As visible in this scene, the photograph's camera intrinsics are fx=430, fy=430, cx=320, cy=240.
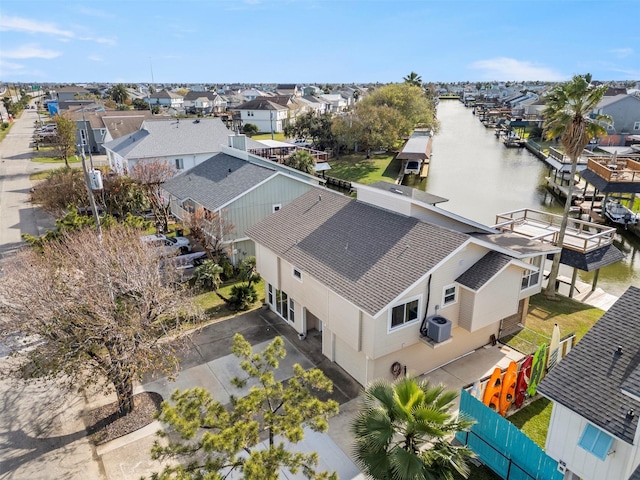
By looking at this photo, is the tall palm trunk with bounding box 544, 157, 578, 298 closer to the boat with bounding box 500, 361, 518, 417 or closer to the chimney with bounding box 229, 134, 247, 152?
the boat with bounding box 500, 361, 518, 417

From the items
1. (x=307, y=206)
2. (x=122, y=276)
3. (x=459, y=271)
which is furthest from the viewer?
(x=307, y=206)

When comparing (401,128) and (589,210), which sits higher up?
(401,128)

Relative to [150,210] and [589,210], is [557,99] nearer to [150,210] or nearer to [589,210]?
[589,210]

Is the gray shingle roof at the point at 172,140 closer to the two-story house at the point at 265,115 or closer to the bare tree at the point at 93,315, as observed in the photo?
the bare tree at the point at 93,315

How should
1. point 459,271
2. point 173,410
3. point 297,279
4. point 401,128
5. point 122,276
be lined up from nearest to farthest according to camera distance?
point 173,410 < point 122,276 < point 459,271 < point 297,279 < point 401,128

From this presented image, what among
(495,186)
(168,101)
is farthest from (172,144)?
(168,101)

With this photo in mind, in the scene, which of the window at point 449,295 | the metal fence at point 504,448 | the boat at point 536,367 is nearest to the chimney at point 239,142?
the window at point 449,295

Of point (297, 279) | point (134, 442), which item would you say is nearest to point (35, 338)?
point (134, 442)
